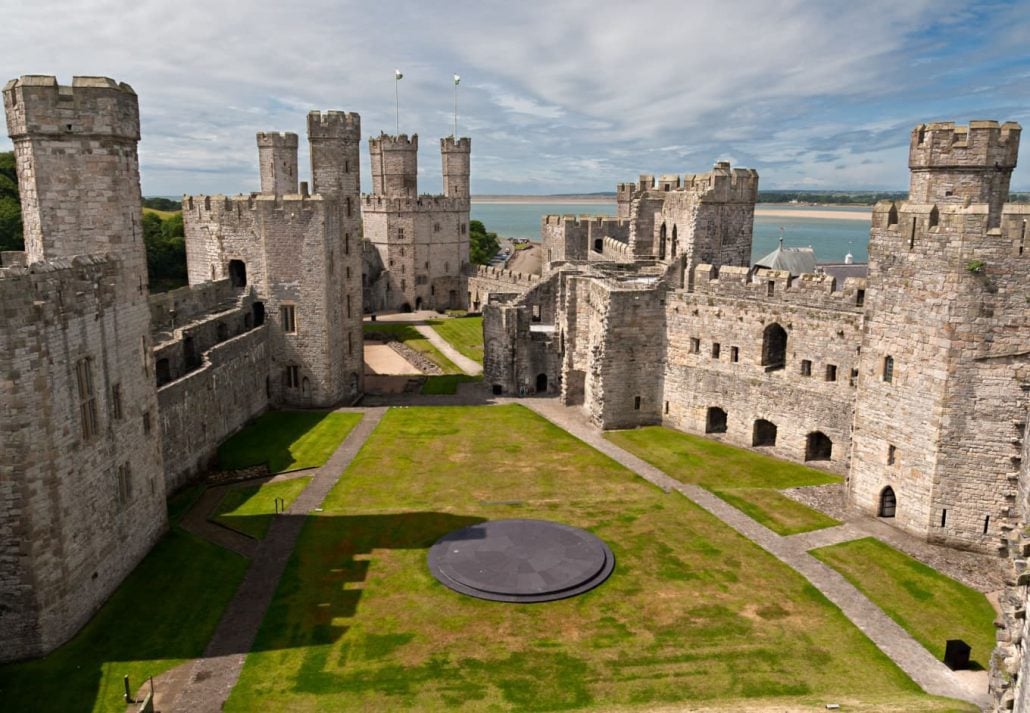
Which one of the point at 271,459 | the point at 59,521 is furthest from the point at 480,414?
the point at 59,521

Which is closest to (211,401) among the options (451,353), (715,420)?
(715,420)

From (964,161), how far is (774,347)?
28.7 feet

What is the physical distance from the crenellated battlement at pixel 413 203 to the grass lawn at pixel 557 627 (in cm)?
4155

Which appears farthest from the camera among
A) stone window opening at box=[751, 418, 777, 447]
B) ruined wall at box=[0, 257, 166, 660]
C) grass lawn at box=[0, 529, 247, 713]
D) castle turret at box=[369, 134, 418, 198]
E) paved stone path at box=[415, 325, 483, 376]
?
castle turret at box=[369, 134, 418, 198]

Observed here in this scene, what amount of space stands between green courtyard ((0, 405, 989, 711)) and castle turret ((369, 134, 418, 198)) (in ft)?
137

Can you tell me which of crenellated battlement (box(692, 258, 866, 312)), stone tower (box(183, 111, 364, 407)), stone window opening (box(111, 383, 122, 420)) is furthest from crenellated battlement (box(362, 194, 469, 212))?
stone window opening (box(111, 383, 122, 420))

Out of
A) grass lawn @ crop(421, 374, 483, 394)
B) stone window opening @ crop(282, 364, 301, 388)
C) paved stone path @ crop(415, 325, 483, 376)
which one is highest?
stone window opening @ crop(282, 364, 301, 388)

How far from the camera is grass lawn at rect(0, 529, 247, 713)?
48.6 feet

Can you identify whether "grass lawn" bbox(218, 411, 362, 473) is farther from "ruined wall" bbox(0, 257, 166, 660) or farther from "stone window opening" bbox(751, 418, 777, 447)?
"stone window opening" bbox(751, 418, 777, 447)

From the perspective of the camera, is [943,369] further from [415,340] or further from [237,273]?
[415,340]

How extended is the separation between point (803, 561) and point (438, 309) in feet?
159

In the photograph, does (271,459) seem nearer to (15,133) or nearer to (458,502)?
(458,502)

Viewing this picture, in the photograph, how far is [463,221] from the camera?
66.4m

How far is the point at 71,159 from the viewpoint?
716 inches
